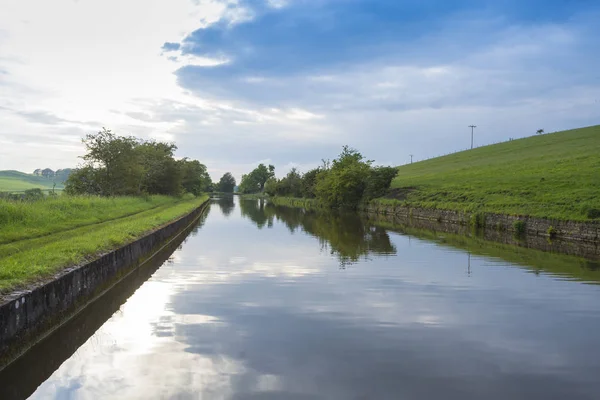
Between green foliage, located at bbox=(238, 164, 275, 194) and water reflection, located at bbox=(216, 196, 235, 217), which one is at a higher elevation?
green foliage, located at bbox=(238, 164, 275, 194)

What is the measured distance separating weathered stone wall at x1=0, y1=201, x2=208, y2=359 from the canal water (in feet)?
1.11

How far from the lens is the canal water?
694cm

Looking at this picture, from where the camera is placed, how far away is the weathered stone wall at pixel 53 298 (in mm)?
7344

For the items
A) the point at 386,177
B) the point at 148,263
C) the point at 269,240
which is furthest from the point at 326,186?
the point at 148,263

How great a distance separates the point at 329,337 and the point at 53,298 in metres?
5.00

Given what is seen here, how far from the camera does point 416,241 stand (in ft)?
85.8

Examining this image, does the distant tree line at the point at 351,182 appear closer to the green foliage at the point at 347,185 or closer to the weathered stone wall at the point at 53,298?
the green foliage at the point at 347,185

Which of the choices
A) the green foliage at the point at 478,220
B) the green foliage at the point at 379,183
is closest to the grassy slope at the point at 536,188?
the green foliage at the point at 478,220

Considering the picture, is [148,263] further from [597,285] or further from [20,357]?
[597,285]

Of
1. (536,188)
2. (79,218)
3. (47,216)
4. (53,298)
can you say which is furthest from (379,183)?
(53,298)

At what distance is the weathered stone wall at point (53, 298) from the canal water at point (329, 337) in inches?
13.4

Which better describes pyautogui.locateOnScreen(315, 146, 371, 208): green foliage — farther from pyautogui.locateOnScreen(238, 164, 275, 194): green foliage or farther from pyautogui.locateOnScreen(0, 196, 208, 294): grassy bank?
pyautogui.locateOnScreen(238, 164, 275, 194): green foliage

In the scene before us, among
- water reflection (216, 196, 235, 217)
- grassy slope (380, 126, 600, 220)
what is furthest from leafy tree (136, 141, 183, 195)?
grassy slope (380, 126, 600, 220)

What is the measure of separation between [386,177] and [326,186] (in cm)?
1057
